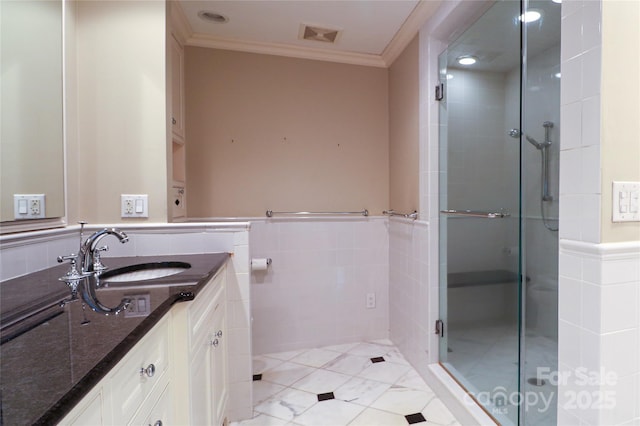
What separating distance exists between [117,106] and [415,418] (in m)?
2.35

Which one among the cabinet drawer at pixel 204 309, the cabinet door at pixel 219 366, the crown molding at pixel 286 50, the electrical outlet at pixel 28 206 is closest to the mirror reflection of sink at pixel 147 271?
the cabinet drawer at pixel 204 309

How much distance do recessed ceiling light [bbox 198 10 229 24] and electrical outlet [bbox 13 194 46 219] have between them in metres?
1.45

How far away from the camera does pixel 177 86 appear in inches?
84.0

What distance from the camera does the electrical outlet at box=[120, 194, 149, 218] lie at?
65.5 inches

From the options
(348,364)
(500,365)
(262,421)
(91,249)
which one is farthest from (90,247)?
(500,365)

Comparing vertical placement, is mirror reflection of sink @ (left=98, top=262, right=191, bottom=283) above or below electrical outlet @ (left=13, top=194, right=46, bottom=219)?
below

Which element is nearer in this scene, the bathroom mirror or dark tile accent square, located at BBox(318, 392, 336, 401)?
the bathroom mirror

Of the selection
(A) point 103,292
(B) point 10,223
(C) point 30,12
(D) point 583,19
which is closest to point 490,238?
(D) point 583,19

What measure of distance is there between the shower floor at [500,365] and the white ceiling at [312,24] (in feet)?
6.53

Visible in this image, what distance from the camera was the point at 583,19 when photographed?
3.26 feet

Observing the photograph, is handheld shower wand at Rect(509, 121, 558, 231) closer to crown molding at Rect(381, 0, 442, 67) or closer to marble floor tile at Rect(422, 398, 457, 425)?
crown molding at Rect(381, 0, 442, 67)

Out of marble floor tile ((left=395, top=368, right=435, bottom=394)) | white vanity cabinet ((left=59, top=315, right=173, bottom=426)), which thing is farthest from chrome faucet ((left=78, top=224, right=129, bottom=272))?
marble floor tile ((left=395, top=368, right=435, bottom=394))

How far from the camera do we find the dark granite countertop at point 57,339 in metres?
0.47

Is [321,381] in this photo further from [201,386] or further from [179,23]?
[179,23]
